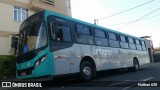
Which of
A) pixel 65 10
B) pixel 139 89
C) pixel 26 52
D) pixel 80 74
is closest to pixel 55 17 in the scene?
pixel 26 52

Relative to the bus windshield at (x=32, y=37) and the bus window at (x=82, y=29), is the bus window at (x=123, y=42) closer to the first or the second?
the bus window at (x=82, y=29)

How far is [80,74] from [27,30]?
3391mm

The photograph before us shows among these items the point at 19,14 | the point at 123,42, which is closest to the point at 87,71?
the point at 123,42

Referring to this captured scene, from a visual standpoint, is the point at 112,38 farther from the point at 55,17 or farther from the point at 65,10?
the point at 65,10

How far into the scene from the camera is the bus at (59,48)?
374 inches

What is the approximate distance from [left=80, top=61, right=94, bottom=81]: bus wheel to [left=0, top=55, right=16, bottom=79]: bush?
6714 millimetres

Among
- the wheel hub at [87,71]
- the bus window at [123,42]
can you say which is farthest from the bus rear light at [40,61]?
the bus window at [123,42]

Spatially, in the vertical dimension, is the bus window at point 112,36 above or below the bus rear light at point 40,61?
above

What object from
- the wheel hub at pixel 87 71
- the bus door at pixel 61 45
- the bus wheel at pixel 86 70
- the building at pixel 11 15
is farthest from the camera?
the building at pixel 11 15

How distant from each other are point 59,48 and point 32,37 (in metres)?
1.29

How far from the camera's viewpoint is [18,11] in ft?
73.3

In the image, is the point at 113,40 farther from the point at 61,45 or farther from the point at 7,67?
the point at 7,67

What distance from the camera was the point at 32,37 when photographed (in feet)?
32.5

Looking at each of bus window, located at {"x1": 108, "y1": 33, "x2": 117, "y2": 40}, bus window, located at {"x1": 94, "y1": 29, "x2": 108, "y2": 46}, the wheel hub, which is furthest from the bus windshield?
bus window, located at {"x1": 108, "y1": 33, "x2": 117, "y2": 40}
